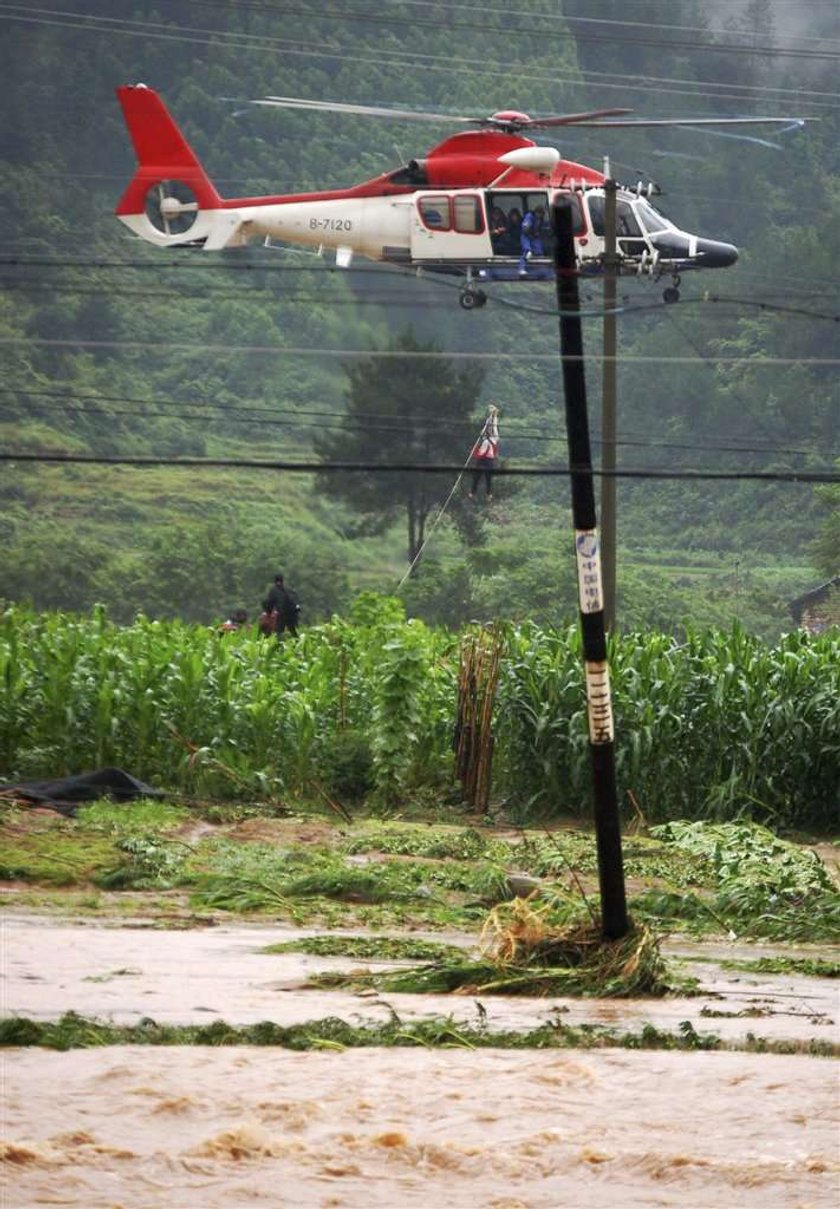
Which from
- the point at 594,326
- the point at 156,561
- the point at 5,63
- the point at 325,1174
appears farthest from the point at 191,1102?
the point at 5,63

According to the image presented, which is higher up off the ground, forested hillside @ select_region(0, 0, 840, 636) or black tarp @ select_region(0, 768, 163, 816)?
forested hillside @ select_region(0, 0, 840, 636)

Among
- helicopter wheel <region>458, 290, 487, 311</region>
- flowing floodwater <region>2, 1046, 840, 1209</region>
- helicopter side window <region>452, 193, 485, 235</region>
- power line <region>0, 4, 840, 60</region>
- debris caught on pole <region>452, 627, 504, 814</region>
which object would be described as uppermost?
power line <region>0, 4, 840, 60</region>

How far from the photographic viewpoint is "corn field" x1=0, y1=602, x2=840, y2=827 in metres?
21.6

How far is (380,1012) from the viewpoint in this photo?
40.0ft

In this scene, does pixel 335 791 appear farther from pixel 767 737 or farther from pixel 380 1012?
pixel 380 1012

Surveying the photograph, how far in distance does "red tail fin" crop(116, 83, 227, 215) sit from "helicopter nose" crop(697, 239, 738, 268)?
1061 centimetres

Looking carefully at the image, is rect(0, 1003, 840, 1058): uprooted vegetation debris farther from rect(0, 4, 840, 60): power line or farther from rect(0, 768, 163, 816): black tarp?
rect(0, 4, 840, 60): power line

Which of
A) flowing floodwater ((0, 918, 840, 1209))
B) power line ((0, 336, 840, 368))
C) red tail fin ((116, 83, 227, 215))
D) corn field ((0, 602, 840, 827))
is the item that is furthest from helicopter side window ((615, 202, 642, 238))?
flowing floodwater ((0, 918, 840, 1209))

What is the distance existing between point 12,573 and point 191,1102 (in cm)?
6255

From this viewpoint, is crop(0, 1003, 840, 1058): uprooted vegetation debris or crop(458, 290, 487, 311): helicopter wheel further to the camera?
crop(458, 290, 487, 311): helicopter wheel

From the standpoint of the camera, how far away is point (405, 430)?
68.9m

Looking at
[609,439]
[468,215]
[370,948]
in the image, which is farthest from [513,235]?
[370,948]

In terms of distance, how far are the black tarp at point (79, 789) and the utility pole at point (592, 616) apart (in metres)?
8.07

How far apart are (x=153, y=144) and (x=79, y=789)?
28.4 metres
